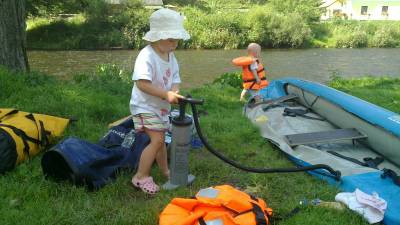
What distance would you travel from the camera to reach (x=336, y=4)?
2293 inches

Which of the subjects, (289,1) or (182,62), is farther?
(289,1)

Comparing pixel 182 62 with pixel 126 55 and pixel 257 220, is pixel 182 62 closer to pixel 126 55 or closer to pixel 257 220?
pixel 126 55

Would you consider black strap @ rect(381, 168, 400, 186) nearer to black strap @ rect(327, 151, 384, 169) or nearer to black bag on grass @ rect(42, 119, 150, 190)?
black strap @ rect(327, 151, 384, 169)

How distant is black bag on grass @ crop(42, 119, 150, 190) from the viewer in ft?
11.3

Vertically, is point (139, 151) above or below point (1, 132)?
below

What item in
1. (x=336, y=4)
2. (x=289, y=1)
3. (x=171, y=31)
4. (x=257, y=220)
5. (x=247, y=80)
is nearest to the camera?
(x=257, y=220)

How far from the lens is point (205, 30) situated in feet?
110

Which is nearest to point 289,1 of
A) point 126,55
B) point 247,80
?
point 126,55

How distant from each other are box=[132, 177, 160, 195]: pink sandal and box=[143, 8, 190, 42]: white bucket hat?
119cm

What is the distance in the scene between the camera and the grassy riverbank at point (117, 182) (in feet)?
10.3

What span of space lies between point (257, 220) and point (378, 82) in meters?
10.2

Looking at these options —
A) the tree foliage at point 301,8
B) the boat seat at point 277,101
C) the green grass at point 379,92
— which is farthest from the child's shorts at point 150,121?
the tree foliage at point 301,8

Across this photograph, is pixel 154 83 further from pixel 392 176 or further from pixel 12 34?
pixel 12 34

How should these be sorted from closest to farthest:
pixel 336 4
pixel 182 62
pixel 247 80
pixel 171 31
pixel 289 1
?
pixel 171 31, pixel 247 80, pixel 182 62, pixel 289 1, pixel 336 4
